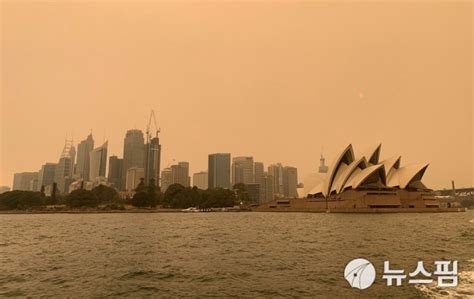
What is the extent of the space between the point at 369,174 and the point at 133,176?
120 m

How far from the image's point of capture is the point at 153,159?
164875 millimetres

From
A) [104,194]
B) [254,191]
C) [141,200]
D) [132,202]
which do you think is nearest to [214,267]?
[141,200]

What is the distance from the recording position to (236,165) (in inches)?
7338

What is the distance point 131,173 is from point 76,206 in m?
65.9

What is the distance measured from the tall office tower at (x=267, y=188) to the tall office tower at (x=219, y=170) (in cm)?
1757

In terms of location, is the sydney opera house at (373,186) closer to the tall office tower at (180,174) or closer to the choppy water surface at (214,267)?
the choppy water surface at (214,267)

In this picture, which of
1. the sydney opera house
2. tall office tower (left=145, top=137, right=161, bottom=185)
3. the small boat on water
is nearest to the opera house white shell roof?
the sydney opera house

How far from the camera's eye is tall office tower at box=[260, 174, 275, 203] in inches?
7047

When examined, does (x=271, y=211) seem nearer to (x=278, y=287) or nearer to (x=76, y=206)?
(x=76, y=206)

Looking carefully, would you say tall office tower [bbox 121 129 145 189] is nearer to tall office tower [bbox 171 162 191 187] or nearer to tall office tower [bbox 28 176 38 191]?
tall office tower [bbox 171 162 191 187]

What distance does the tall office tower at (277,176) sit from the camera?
628 feet

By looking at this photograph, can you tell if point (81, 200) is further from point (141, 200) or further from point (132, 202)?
point (141, 200)

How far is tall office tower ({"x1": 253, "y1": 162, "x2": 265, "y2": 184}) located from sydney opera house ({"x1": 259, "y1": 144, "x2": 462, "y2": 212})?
10549cm

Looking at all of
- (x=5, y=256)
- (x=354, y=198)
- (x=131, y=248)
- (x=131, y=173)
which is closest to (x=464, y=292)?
(x=131, y=248)
